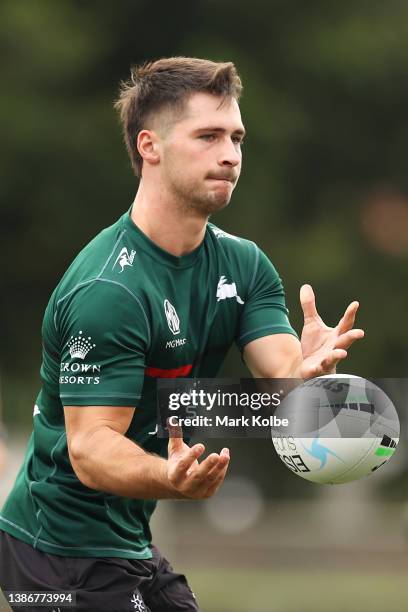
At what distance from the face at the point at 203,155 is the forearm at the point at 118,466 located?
3.33 ft

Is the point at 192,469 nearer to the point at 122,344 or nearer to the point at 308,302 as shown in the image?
the point at 122,344

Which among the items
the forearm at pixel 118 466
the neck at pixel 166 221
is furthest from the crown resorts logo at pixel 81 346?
the neck at pixel 166 221

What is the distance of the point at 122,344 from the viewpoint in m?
5.12

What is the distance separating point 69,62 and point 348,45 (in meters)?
3.83

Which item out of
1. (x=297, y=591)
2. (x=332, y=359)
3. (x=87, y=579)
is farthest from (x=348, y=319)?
(x=297, y=591)

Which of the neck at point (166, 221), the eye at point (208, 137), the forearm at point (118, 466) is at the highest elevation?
the eye at point (208, 137)

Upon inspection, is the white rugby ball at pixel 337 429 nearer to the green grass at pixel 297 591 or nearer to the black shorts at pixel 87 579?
the black shorts at pixel 87 579

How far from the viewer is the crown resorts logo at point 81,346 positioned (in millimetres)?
5102

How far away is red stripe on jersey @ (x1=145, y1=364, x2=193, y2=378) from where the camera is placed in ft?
17.5

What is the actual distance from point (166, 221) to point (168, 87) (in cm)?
55

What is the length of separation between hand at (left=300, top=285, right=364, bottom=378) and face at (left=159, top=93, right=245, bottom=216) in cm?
51

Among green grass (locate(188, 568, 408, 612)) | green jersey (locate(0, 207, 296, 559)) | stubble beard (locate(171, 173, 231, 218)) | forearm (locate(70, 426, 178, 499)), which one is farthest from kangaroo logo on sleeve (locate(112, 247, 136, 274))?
green grass (locate(188, 568, 408, 612))

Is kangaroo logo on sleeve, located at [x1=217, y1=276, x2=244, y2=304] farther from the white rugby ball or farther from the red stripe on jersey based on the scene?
the white rugby ball

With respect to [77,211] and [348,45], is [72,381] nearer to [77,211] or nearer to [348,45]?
[77,211]
